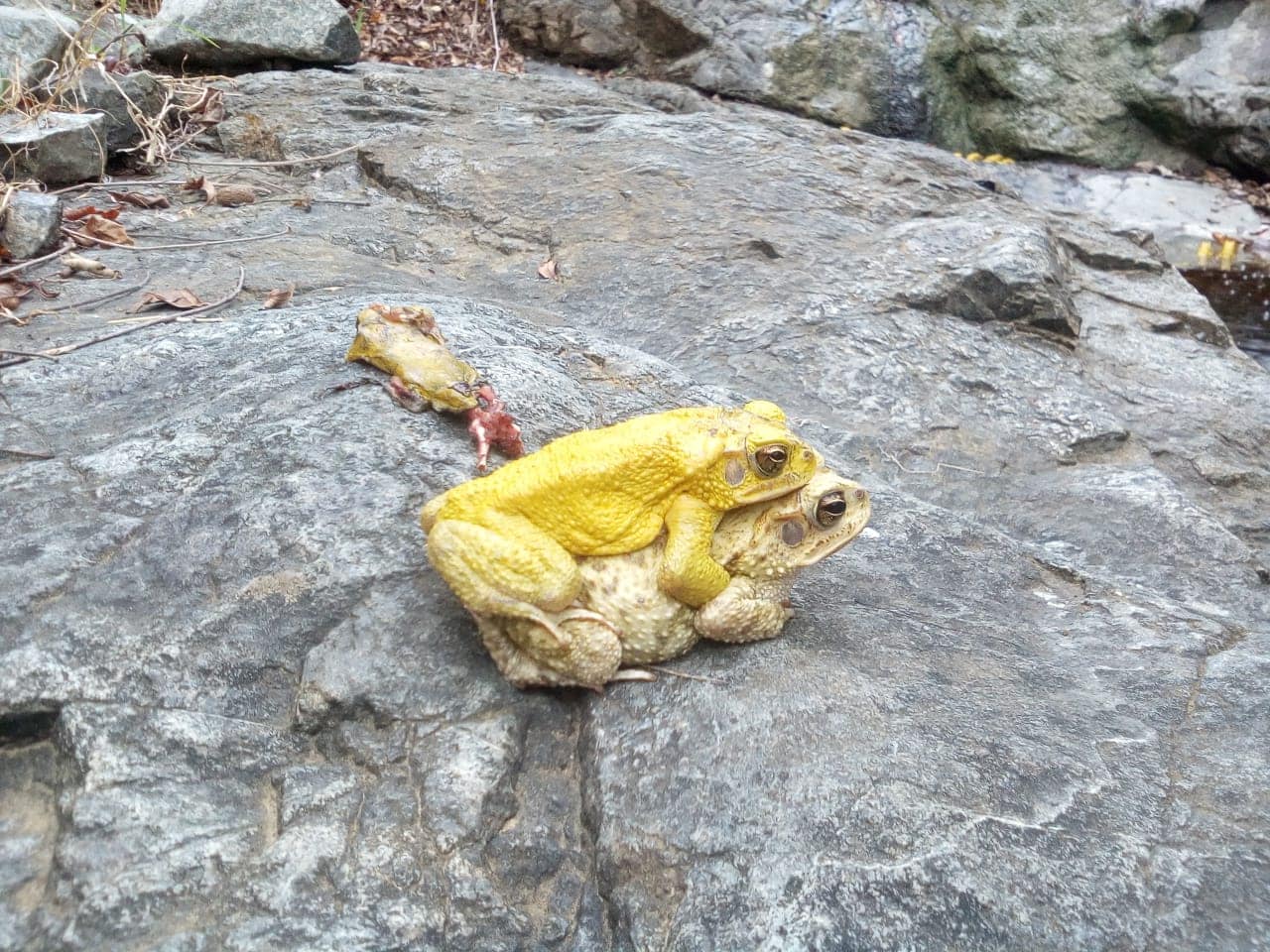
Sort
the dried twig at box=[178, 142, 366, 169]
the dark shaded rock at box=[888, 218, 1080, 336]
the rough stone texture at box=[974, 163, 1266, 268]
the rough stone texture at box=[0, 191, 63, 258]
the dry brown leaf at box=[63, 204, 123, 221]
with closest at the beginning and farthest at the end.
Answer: the rough stone texture at box=[0, 191, 63, 258] → the dry brown leaf at box=[63, 204, 123, 221] → the dark shaded rock at box=[888, 218, 1080, 336] → the dried twig at box=[178, 142, 366, 169] → the rough stone texture at box=[974, 163, 1266, 268]

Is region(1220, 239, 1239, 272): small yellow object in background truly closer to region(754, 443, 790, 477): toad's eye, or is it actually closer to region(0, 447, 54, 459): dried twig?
region(754, 443, 790, 477): toad's eye

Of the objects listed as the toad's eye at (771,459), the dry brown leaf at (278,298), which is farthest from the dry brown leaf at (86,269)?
the toad's eye at (771,459)

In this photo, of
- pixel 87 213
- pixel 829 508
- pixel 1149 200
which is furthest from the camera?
pixel 1149 200

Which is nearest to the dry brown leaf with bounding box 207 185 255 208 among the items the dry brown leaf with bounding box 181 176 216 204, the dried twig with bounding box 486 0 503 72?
the dry brown leaf with bounding box 181 176 216 204

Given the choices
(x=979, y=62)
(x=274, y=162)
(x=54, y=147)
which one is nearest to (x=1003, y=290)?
(x=274, y=162)

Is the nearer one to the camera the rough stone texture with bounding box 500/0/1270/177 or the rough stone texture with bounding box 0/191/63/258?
the rough stone texture with bounding box 0/191/63/258

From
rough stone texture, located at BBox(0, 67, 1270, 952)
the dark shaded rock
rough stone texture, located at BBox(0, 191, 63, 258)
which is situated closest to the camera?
rough stone texture, located at BBox(0, 67, 1270, 952)

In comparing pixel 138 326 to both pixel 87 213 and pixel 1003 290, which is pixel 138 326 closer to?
pixel 87 213
